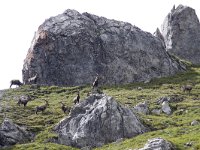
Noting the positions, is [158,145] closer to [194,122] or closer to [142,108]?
[194,122]

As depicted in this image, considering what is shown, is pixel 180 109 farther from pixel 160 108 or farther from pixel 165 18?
pixel 165 18

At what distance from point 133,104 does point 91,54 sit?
1149 inches

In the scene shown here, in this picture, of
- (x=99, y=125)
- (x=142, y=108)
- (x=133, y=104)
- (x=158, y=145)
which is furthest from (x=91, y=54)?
(x=158, y=145)

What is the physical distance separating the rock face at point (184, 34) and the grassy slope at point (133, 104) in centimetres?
1772

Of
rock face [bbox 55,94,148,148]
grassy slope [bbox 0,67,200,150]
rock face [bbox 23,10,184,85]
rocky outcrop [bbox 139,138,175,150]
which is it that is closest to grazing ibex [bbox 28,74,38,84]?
rock face [bbox 23,10,184,85]

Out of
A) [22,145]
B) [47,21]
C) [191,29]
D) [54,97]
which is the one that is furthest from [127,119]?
[191,29]

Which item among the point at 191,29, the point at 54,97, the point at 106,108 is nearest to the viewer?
the point at 106,108

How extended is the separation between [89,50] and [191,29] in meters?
35.8

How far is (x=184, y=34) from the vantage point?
123m

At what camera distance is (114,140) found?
5306 centimetres

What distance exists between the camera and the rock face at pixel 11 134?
5350 centimetres

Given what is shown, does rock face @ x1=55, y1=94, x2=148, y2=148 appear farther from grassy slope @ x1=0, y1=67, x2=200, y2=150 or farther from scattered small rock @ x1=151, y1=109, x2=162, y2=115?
scattered small rock @ x1=151, y1=109, x2=162, y2=115

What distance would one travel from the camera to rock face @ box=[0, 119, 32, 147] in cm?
5350

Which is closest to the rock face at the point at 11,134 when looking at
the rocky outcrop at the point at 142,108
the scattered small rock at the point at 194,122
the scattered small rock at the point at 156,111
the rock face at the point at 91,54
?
the rocky outcrop at the point at 142,108
